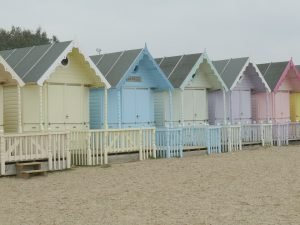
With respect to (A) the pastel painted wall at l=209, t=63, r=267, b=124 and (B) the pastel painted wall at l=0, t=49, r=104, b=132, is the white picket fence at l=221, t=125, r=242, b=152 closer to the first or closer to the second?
(A) the pastel painted wall at l=209, t=63, r=267, b=124

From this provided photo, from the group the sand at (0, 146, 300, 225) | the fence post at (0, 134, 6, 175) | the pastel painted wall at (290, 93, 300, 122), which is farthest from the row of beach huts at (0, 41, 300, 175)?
the pastel painted wall at (290, 93, 300, 122)

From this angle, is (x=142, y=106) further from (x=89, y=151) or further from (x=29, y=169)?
(x=29, y=169)

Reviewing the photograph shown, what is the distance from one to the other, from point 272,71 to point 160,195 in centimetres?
1995

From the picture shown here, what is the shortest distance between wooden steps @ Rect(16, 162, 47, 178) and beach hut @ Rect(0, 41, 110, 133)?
7.03 ft

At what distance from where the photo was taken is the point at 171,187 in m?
14.6

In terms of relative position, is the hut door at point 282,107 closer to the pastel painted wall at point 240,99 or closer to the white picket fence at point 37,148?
the pastel painted wall at point 240,99

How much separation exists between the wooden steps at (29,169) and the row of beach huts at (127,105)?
0.11ft

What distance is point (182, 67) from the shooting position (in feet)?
87.4

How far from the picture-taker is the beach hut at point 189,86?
2612 centimetres

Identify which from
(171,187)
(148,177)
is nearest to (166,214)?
(171,187)

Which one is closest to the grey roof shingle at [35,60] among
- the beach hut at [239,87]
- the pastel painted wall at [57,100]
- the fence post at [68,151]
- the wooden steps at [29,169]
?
the pastel painted wall at [57,100]

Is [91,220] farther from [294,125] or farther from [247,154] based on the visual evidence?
[294,125]

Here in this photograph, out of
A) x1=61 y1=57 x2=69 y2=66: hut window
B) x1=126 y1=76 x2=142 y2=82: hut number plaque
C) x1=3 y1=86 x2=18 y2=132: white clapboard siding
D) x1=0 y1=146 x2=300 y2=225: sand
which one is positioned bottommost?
x1=0 y1=146 x2=300 y2=225: sand

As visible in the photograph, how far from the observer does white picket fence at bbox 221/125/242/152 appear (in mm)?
25969
